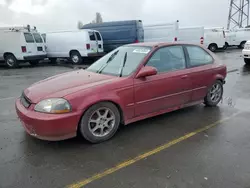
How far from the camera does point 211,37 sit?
21984mm

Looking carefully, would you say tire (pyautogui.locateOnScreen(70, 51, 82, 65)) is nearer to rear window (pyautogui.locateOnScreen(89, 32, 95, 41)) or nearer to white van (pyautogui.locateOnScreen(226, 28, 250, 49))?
rear window (pyautogui.locateOnScreen(89, 32, 95, 41))

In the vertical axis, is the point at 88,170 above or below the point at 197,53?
below

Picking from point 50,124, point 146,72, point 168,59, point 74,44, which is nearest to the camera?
point 50,124

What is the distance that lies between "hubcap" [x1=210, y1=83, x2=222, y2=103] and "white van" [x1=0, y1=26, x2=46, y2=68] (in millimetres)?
11312

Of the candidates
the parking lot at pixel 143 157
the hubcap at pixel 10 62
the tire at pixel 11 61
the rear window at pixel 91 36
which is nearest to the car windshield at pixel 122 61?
the parking lot at pixel 143 157

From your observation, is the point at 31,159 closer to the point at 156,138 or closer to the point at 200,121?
the point at 156,138

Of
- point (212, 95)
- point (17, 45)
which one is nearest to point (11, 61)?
point (17, 45)

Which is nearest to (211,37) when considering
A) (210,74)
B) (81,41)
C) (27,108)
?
(81,41)

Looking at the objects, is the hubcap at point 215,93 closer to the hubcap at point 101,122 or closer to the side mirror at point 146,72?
the side mirror at point 146,72

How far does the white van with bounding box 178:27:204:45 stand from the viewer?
1964 centimetres

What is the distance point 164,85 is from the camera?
4039 millimetres

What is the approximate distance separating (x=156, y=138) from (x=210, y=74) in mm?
2127

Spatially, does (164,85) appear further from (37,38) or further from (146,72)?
(37,38)

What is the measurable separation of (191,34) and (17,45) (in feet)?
45.5
